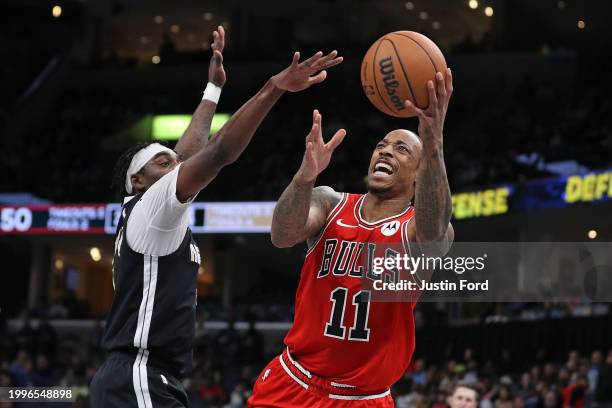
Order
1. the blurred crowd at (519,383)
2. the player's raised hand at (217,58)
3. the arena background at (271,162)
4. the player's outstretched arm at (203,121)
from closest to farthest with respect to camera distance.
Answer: the player's raised hand at (217,58) < the player's outstretched arm at (203,121) < the blurred crowd at (519,383) < the arena background at (271,162)

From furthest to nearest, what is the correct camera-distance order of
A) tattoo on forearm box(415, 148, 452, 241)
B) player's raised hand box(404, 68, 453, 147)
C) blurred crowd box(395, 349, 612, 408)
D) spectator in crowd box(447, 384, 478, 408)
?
1. blurred crowd box(395, 349, 612, 408)
2. spectator in crowd box(447, 384, 478, 408)
3. tattoo on forearm box(415, 148, 452, 241)
4. player's raised hand box(404, 68, 453, 147)

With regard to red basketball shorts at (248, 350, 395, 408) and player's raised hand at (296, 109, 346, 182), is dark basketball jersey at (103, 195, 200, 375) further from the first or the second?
player's raised hand at (296, 109, 346, 182)

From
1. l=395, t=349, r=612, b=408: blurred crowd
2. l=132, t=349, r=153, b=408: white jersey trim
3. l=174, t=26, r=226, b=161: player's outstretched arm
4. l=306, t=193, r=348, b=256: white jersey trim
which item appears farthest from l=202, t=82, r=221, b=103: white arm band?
l=395, t=349, r=612, b=408: blurred crowd

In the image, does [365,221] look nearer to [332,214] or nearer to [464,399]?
[332,214]

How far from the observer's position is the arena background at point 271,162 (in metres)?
18.0

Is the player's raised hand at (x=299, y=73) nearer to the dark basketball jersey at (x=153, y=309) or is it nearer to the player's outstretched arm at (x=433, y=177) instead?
the player's outstretched arm at (x=433, y=177)

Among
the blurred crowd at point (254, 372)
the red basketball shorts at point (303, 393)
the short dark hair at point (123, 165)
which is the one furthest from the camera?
the blurred crowd at point (254, 372)

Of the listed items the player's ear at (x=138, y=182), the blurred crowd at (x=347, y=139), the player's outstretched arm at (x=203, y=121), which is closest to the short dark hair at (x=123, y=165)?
the player's ear at (x=138, y=182)

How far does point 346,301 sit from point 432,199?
79 centimetres

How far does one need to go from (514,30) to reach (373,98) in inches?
1058

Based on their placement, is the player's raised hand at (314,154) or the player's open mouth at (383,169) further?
the player's open mouth at (383,169)

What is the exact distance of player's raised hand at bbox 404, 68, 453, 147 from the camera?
184 inches

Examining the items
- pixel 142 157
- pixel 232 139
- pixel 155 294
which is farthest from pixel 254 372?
pixel 232 139

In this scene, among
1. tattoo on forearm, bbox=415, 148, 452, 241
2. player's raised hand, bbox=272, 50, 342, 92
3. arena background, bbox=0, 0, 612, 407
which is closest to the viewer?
player's raised hand, bbox=272, 50, 342, 92
